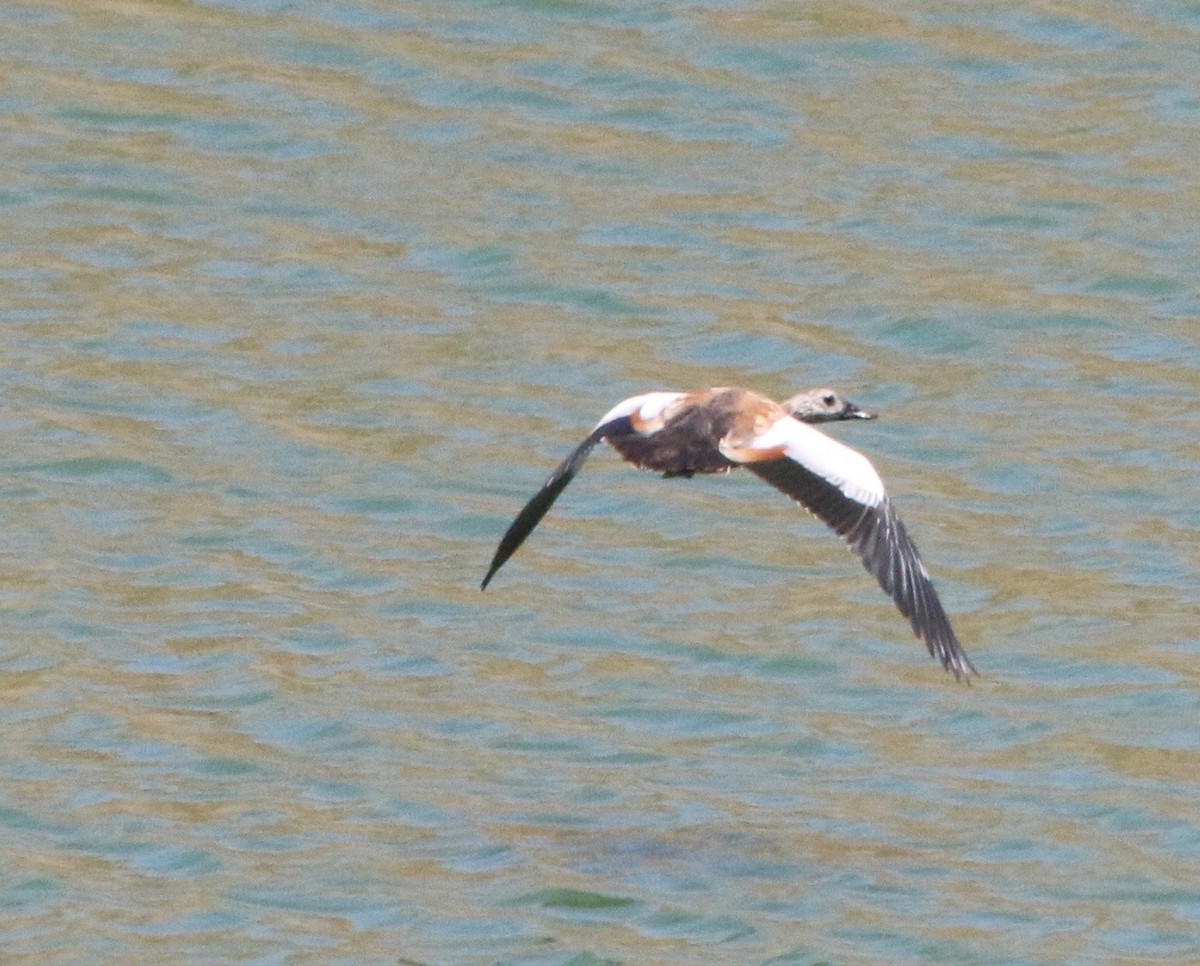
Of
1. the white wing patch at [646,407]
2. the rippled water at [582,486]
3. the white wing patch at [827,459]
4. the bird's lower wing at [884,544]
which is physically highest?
the white wing patch at [646,407]

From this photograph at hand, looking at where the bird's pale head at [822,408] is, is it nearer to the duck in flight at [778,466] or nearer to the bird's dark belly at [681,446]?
the duck in flight at [778,466]

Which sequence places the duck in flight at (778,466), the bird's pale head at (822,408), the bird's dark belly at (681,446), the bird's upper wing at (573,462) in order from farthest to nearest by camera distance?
1. the bird's pale head at (822,408)
2. the bird's dark belly at (681,446)
3. the duck in flight at (778,466)
4. the bird's upper wing at (573,462)

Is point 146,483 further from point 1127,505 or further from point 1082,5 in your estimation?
point 1082,5

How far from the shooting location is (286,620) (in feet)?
44.2

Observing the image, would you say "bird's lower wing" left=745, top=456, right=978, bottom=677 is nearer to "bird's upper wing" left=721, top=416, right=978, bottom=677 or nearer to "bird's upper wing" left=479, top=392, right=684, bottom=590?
"bird's upper wing" left=721, top=416, right=978, bottom=677

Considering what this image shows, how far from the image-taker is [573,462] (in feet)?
33.4

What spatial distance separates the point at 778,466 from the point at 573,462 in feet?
3.05

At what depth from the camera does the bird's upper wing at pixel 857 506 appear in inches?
405

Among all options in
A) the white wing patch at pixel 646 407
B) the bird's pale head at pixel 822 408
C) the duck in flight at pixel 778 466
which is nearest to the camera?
the duck in flight at pixel 778 466

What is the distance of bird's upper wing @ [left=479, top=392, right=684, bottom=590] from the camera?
1023cm

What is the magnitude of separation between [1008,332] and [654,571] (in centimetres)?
351

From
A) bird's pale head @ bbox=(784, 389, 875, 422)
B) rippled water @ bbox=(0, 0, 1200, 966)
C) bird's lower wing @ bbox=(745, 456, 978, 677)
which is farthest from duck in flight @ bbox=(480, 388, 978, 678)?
rippled water @ bbox=(0, 0, 1200, 966)

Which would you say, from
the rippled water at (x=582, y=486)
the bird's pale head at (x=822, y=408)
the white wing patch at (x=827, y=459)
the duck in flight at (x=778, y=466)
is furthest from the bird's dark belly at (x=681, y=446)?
the rippled water at (x=582, y=486)

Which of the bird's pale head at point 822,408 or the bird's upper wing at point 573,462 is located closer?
the bird's upper wing at point 573,462
